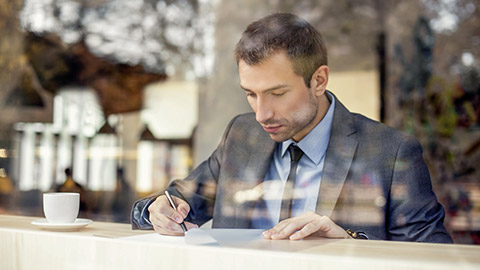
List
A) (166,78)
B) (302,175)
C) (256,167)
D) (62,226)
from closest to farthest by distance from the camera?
(62,226) → (302,175) → (256,167) → (166,78)

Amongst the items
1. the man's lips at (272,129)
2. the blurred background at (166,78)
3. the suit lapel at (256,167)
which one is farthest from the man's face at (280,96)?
the blurred background at (166,78)

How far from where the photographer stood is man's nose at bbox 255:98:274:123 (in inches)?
39.7

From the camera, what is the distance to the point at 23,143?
2.28m

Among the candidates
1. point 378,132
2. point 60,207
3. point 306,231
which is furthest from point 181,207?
point 378,132

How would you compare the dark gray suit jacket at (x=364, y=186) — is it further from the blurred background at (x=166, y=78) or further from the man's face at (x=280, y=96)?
the blurred background at (x=166, y=78)

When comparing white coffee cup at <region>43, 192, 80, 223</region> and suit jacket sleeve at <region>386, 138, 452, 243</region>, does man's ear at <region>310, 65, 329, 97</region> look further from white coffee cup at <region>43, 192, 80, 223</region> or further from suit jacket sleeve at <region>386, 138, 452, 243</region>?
white coffee cup at <region>43, 192, 80, 223</region>

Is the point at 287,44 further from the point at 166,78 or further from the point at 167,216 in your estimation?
the point at 166,78

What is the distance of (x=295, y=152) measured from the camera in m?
1.10

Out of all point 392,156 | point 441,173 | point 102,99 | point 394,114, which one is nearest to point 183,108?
point 102,99

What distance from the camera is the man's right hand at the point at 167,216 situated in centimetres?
82

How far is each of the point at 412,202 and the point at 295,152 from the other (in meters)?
0.27

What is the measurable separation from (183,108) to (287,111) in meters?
2.83

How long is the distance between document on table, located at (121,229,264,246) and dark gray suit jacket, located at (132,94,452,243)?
6.7 inches

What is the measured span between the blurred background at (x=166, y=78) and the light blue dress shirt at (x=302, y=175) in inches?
52.1
